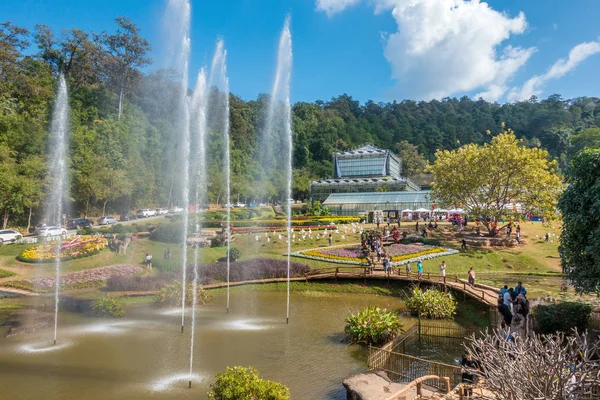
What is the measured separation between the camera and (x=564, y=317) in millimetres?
15406

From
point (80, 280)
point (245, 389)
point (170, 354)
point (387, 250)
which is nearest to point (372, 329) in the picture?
point (170, 354)

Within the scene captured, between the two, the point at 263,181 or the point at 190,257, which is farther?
the point at 263,181

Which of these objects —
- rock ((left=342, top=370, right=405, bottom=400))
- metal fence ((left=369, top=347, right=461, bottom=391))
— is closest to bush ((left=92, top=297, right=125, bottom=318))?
metal fence ((left=369, top=347, right=461, bottom=391))

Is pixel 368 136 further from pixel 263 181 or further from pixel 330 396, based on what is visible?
pixel 330 396

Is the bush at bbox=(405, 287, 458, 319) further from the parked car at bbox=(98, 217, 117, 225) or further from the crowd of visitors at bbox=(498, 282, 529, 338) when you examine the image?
the parked car at bbox=(98, 217, 117, 225)

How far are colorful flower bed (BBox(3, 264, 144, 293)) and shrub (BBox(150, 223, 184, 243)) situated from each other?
26.6 ft

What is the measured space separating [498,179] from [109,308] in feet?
119

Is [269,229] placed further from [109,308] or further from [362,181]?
[362,181]

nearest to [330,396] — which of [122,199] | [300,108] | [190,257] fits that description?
[190,257]

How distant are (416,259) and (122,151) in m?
51.6

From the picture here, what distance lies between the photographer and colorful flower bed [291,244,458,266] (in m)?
32.4

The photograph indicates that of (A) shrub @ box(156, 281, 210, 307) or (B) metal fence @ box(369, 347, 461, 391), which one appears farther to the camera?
(A) shrub @ box(156, 281, 210, 307)

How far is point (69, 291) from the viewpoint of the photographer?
26.0 metres

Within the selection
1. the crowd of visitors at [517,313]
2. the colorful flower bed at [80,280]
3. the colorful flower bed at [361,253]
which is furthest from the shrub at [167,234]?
the crowd of visitors at [517,313]
